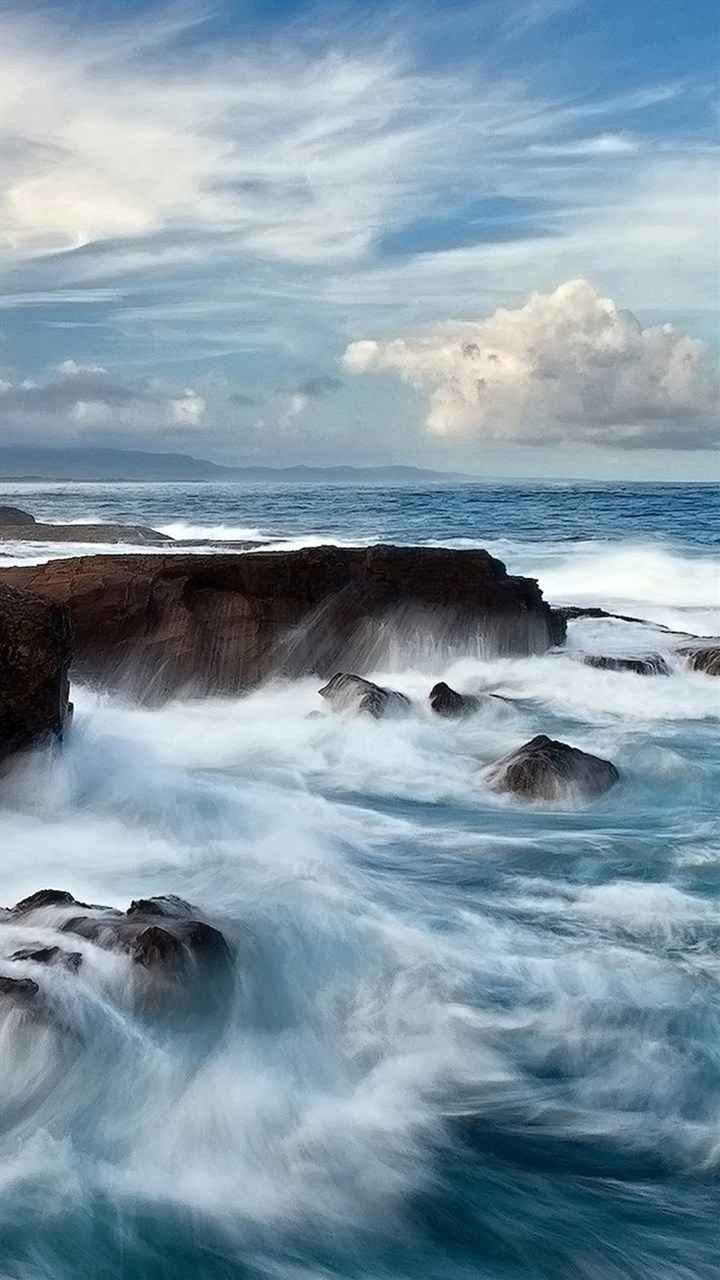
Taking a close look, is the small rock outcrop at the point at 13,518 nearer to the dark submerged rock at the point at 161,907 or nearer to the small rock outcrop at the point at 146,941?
the dark submerged rock at the point at 161,907

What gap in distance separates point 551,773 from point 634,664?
478 centimetres

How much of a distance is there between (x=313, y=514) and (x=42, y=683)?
47636 mm

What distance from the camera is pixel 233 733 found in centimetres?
1072

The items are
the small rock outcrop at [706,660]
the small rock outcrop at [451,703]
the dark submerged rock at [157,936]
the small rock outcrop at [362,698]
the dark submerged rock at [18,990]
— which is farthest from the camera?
the small rock outcrop at [706,660]

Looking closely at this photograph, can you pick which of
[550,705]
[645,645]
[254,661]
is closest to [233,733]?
[254,661]

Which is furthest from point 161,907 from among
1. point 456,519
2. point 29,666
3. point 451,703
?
point 456,519

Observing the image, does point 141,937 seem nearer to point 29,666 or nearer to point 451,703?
point 29,666

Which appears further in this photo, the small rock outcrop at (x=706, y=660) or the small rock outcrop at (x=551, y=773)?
the small rock outcrop at (x=706, y=660)

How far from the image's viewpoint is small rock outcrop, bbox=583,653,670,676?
512 inches

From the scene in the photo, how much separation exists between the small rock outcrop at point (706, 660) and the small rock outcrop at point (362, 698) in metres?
4.10

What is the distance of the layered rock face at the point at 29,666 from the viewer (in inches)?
321

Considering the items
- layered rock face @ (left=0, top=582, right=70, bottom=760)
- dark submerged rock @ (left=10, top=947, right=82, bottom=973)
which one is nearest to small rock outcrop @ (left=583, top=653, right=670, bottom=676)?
layered rock face @ (left=0, top=582, right=70, bottom=760)

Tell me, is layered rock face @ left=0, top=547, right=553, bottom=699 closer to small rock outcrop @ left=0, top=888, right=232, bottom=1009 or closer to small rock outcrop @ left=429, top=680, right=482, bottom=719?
small rock outcrop @ left=429, top=680, right=482, bottom=719

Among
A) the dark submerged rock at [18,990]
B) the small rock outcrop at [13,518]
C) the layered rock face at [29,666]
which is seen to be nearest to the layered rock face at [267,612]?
the layered rock face at [29,666]
